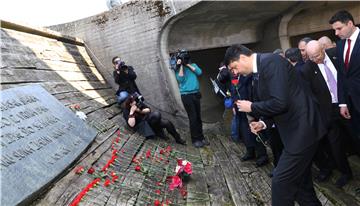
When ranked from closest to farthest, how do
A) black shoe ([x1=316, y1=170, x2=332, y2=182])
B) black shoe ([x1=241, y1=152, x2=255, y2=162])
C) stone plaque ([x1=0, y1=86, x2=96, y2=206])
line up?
stone plaque ([x1=0, y1=86, x2=96, y2=206]) < black shoe ([x1=316, y1=170, x2=332, y2=182]) < black shoe ([x1=241, y1=152, x2=255, y2=162])

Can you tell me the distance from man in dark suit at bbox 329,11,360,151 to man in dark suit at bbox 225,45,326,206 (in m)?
1.24

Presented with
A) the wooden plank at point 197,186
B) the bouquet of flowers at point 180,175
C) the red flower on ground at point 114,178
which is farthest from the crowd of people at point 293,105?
the red flower on ground at point 114,178

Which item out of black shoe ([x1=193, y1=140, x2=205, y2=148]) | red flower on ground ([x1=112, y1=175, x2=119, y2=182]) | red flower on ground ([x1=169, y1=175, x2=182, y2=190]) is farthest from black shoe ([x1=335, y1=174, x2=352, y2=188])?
black shoe ([x1=193, y1=140, x2=205, y2=148])

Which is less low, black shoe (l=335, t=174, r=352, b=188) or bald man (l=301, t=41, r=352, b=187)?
bald man (l=301, t=41, r=352, b=187)

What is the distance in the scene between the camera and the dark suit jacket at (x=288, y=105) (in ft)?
8.91

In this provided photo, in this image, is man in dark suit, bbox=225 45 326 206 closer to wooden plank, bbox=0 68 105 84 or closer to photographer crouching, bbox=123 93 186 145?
wooden plank, bbox=0 68 105 84

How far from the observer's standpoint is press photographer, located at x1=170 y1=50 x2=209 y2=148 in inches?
247

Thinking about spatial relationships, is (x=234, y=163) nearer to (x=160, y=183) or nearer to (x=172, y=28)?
(x=160, y=183)

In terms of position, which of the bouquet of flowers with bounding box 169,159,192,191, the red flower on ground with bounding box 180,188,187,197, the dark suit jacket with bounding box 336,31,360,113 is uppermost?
the dark suit jacket with bounding box 336,31,360,113

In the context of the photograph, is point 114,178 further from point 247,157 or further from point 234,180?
point 247,157

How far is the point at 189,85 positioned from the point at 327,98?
2.98 metres

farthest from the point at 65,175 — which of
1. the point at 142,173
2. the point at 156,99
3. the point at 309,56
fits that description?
the point at 156,99

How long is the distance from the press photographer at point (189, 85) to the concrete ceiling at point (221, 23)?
1.56 meters

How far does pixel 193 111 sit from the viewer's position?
254 inches
